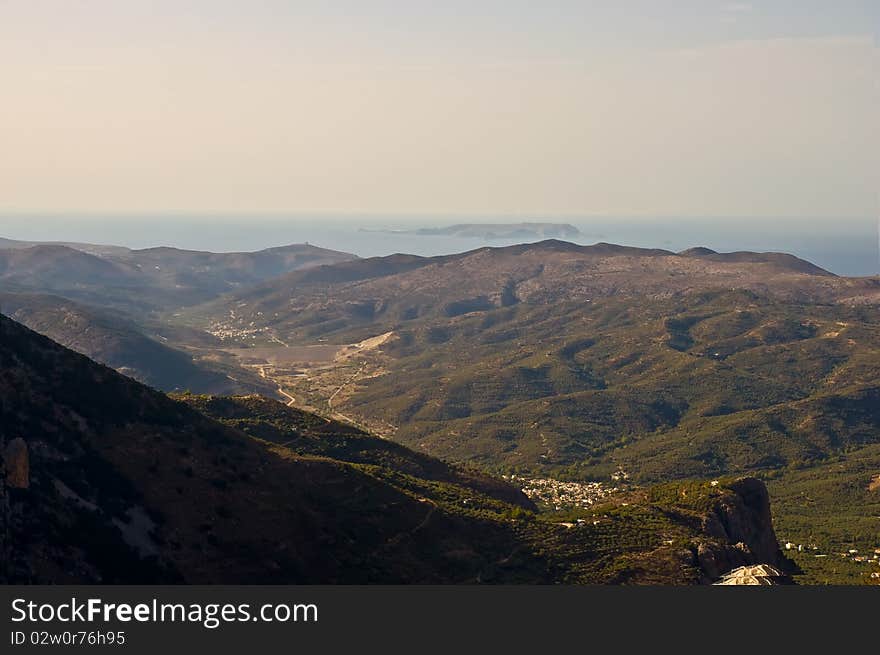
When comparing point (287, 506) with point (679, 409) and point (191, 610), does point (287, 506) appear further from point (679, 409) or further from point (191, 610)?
point (679, 409)

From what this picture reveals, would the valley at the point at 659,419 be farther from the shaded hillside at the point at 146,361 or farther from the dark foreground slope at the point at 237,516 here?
the dark foreground slope at the point at 237,516

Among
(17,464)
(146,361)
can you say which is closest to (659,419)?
(146,361)

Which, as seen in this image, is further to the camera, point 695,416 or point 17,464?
point 695,416

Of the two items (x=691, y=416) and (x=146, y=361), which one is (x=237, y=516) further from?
(x=146, y=361)

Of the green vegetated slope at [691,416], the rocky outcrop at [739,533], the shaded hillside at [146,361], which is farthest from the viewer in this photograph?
the shaded hillside at [146,361]

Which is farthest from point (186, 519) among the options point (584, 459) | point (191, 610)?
point (584, 459)

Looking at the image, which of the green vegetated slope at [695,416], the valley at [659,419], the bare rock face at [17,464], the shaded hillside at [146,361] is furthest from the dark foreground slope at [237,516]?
the shaded hillside at [146,361]
